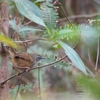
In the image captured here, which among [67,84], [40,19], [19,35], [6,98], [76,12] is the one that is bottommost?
[67,84]

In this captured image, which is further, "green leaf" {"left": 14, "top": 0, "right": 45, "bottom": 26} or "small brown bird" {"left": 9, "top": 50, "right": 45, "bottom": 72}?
"small brown bird" {"left": 9, "top": 50, "right": 45, "bottom": 72}

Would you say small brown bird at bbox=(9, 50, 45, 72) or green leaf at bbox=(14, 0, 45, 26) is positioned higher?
green leaf at bbox=(14, 0, 45, 26)

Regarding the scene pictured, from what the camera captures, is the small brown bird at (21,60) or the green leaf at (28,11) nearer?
the green leaf at (28,11)

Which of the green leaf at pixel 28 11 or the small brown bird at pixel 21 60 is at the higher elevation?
the green leaf at pixel 28 11

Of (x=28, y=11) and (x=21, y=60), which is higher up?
(x=28, y=11)

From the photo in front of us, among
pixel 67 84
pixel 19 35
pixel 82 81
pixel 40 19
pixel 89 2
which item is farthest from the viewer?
pixel 89 2

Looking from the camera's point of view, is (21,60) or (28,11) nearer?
Answer: (28,11)

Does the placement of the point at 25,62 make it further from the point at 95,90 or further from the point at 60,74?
the point at 60,74

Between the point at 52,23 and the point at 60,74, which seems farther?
the point at 60,74

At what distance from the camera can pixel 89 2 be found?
3.16 meters

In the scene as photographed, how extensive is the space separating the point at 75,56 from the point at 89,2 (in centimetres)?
254

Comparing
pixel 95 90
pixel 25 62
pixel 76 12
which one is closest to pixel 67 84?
pixel 76 12

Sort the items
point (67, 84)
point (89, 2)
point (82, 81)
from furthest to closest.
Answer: point (89, 2) < point (67, 84) < point (82, 81)

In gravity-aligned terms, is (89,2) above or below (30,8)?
below
